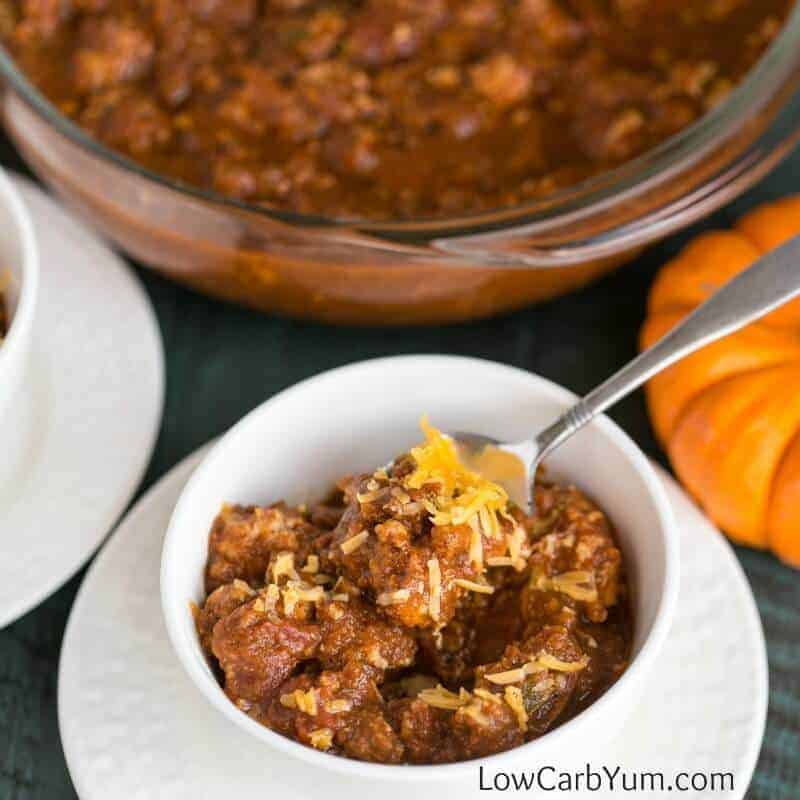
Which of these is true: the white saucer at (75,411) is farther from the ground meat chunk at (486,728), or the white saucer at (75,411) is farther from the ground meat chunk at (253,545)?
the ground meat chunk at (486,728)

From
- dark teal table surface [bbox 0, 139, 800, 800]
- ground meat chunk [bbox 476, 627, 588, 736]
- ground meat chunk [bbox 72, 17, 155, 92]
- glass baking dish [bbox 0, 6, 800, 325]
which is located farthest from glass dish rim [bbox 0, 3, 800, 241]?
ground meat chunk [bbox 476, 627, 588, 736]

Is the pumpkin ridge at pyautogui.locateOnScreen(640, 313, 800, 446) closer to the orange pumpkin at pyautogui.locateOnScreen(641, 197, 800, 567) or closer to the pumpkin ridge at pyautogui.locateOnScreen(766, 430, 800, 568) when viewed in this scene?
the orange pumpkin at pyautogui.locateOnScreen(641, 197, 800, 567)

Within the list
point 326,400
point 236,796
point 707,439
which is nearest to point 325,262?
point 326,400

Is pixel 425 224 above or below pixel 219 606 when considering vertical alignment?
above

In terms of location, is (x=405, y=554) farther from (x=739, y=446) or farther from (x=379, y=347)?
(x=379, y=347)

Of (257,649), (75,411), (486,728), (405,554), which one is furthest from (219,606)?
(75,411)

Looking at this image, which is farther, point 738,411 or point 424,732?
point 738,411

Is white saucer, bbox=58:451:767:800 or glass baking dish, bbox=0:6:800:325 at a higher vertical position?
glass baking dish, bbox=0:6:800:325

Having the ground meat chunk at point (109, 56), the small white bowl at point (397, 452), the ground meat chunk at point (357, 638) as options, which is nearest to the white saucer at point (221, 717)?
the small white bowl at point (397, 452)
